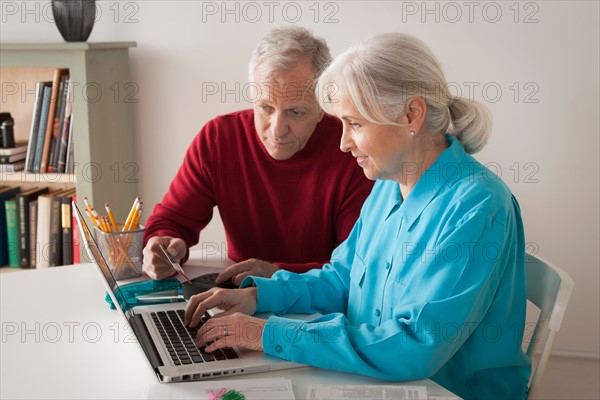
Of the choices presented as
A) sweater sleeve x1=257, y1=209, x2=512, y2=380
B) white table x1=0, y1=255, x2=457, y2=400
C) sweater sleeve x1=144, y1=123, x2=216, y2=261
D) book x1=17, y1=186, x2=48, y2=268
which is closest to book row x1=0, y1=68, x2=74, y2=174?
book x1=17, y1=186, x2=48, y2=268

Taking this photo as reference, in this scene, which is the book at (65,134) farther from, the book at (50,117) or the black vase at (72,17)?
the black vase at (72,17)

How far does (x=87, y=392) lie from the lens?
1312 millimetres

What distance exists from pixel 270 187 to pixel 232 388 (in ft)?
3.22

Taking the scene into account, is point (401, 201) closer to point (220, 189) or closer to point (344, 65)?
point (344, 65)

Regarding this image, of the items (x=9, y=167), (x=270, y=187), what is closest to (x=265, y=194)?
(x=270, y=187)

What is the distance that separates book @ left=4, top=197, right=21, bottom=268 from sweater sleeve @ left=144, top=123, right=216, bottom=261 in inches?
45.7

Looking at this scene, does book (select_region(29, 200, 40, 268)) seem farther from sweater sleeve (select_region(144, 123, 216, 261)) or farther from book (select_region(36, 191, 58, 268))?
sweater sleeve (select_region(144, 123, 216, 261))

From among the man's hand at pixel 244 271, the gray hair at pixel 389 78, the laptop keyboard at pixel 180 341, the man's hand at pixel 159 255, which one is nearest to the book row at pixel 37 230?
the man's hand at pixel 159 255

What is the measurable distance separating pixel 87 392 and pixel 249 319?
0.31 metres

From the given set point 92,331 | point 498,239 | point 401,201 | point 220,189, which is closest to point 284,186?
point 220,189

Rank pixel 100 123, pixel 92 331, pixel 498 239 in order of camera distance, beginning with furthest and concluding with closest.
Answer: pixel 100 123 → pixel 92 331 → pixel 498 239

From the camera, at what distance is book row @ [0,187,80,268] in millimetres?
3023

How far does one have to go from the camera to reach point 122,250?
186 cm

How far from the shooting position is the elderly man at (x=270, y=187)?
6.82 feet
